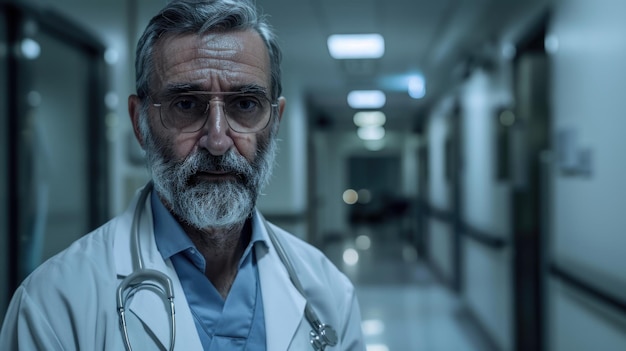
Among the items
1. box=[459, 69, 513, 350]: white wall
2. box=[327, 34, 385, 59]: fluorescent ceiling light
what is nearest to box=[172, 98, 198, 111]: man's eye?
box=[459, 69, 513, 350]: white wall

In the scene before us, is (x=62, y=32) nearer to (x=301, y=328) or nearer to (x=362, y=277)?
(x=301, y=328)

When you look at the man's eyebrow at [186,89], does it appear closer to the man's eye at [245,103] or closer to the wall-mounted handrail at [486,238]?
the man's eye at [245,103]

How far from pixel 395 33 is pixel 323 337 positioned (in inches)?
147

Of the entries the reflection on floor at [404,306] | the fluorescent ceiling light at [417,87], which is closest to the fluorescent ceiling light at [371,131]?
the reflection on floor at [404,306]

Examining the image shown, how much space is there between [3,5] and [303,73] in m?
3.68

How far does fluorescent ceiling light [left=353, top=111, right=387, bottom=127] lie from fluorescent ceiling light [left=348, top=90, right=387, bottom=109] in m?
0.86

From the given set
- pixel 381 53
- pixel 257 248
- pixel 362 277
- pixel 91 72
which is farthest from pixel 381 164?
pixel 257 248

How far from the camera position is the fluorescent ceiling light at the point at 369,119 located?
10414 millimetres

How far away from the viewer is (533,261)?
356cm

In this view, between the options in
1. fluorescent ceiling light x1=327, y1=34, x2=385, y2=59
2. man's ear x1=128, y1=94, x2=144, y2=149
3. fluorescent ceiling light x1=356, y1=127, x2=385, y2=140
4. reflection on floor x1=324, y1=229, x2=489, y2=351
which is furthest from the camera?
fluorescent ceiling light x1=356, y1=127, x2=385, y2=140

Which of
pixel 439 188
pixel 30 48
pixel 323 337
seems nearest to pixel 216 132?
pixel 323 337

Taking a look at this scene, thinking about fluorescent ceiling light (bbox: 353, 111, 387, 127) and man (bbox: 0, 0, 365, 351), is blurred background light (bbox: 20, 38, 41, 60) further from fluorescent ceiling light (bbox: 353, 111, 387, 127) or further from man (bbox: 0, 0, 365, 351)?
fluorescent ceiling light (bbox: 353, 111, 387, 127)

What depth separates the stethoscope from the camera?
924 mm

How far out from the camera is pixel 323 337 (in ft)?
3.62
